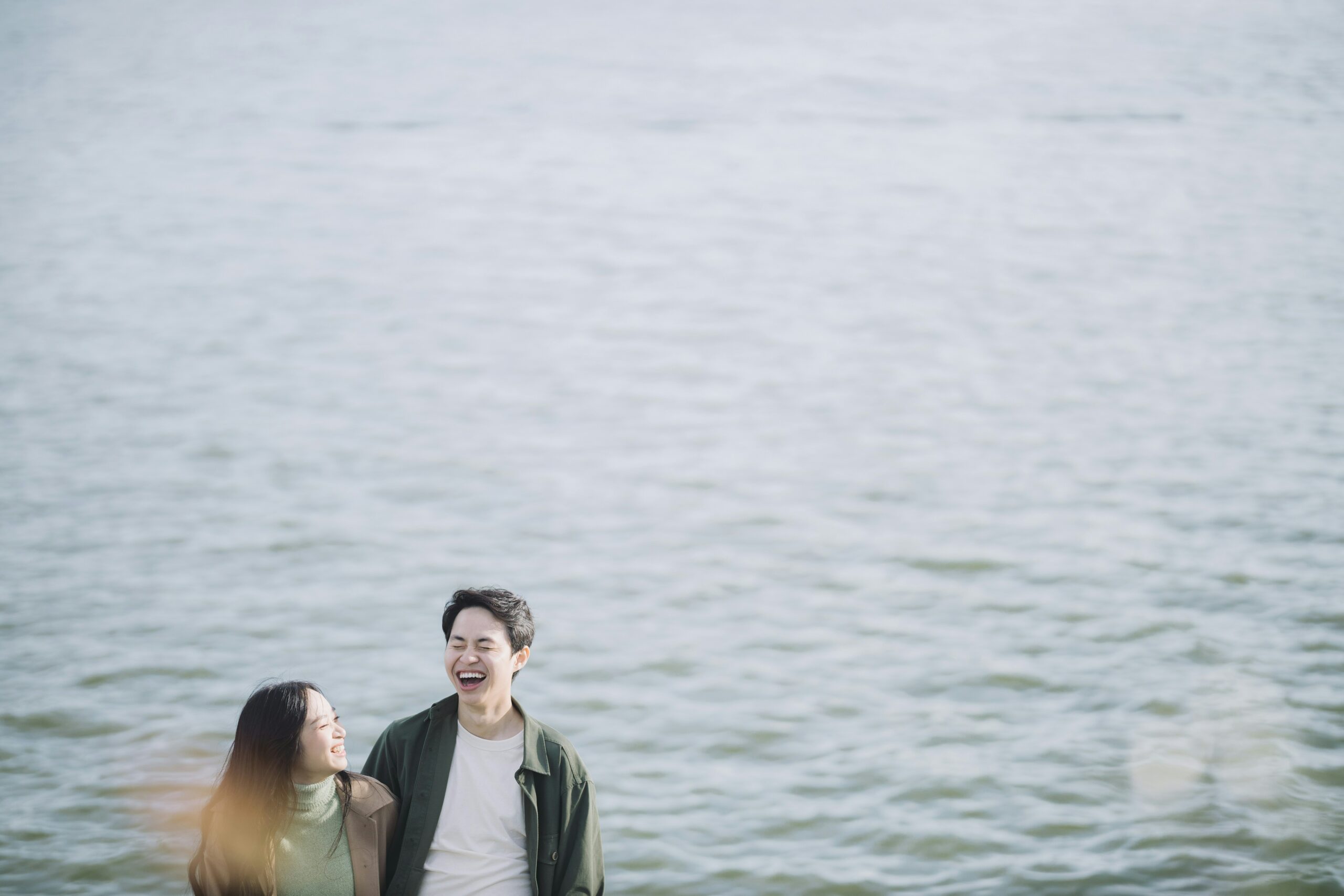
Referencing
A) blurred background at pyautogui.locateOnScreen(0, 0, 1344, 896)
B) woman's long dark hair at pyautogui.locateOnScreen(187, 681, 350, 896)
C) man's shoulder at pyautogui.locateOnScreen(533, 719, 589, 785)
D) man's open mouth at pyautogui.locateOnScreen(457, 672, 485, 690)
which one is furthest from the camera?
blurred background at pyautogui.locateOnScreen(0, 0, 1344, 896)

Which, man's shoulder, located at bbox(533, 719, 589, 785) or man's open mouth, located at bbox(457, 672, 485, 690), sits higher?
man's open mouth, located at bbox(457, 672, 485, 690)

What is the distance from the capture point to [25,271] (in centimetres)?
1396

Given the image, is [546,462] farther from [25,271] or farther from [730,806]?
[25,271]

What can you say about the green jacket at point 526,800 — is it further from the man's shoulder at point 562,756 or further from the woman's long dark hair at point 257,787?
the woman's long dark hair at point 257,787

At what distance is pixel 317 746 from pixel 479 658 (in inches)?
14.5

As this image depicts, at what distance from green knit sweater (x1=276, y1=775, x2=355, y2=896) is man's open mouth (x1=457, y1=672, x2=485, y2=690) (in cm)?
34

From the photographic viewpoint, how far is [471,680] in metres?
2.96

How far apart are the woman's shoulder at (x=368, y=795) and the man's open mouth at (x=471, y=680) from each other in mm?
294

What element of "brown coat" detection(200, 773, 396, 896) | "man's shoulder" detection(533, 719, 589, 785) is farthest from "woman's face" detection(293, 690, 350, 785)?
"man's shoulder" detection(533, 719, 589, 785)

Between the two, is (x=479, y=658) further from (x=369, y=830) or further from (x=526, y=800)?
(x=369, y=830)

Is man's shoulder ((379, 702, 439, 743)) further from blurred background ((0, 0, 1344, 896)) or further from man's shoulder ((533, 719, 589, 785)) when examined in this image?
blurred background ((0, 0, 1344, 896))

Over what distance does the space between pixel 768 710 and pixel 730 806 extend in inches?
35.3

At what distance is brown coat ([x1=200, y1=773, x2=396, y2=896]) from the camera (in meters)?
2.97

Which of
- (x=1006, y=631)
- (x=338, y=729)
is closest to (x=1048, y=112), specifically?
(x=1006, y=631)
